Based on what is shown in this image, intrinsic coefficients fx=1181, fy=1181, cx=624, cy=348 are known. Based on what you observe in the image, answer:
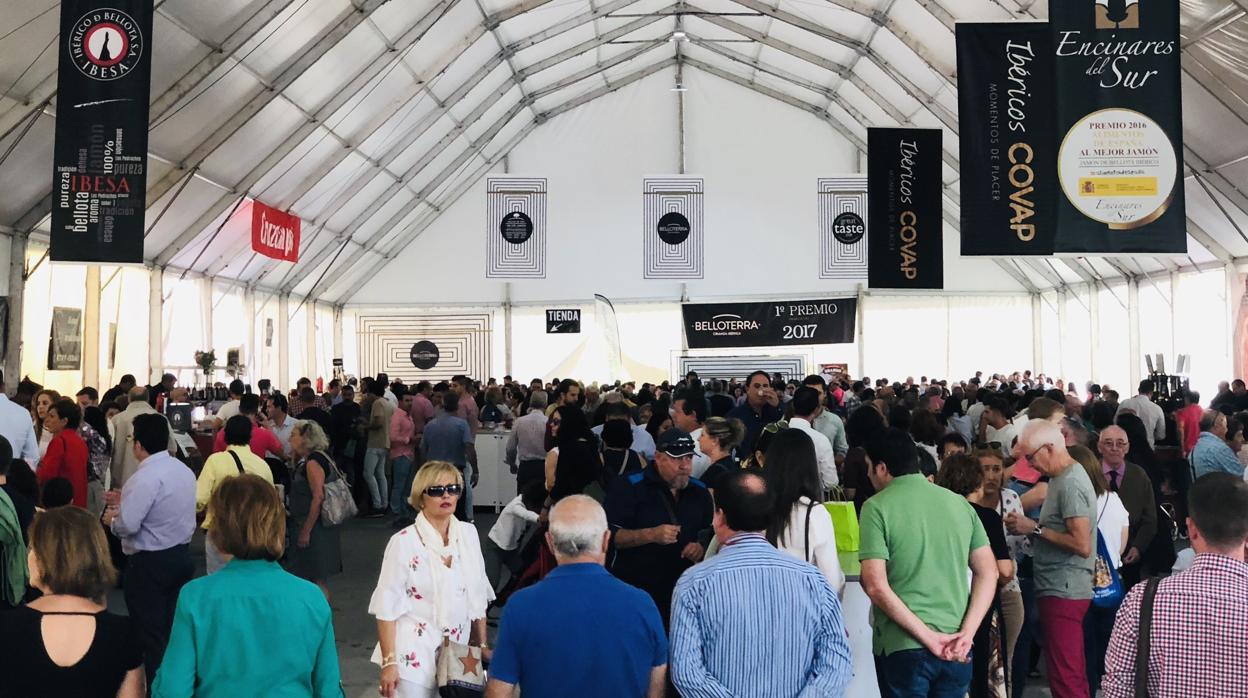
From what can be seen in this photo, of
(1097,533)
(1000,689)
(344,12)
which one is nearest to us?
(1000,689)

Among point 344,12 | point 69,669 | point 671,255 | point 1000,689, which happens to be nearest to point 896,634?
point 1000,689

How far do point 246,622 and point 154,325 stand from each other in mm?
16205

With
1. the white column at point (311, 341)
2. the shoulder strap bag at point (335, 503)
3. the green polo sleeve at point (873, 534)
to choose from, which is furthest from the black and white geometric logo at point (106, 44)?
the white column at point (311, 341)

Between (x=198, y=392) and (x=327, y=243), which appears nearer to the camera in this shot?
(x=198, y=392)

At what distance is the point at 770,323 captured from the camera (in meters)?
25.0

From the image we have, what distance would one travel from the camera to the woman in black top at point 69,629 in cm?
269

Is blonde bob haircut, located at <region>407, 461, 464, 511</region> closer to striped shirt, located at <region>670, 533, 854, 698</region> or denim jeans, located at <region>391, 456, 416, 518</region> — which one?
striped shirt, located at <region>670, 533, 854, 698</region>

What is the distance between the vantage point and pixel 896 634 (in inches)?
152

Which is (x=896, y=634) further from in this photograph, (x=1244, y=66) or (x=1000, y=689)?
(x=1244, y=66)

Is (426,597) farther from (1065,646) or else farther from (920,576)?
(1065,646)

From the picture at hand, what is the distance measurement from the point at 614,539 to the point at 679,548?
0.26 metres

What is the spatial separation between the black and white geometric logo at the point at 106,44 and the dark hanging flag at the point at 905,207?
8739mm

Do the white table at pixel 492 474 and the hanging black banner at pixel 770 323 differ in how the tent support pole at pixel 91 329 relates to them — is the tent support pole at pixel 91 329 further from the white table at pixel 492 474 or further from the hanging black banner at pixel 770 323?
the hanging black banner at pixel 770 323

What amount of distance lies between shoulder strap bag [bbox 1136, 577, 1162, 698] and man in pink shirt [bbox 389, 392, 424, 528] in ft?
34.1
